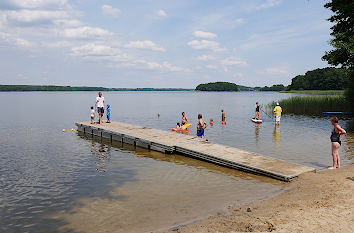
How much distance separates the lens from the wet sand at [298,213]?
6.55 metres

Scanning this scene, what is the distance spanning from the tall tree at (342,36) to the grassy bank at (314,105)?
986cm

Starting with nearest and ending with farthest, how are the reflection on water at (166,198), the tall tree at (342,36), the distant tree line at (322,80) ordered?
the reflection on water at (166,198) < the tall tree at (342,36) < the distant tree line at (322,80)

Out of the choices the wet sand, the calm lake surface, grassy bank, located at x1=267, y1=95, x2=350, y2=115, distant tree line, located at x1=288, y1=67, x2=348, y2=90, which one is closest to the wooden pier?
the calm lake surface

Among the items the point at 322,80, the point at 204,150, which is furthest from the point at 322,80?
the point at 204,150

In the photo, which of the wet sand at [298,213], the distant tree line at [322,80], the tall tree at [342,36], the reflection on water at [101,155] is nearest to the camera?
the wet sand at [298,213]

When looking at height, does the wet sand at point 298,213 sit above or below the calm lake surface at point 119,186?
above

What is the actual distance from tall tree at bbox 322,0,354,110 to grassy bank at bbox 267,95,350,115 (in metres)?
9.86

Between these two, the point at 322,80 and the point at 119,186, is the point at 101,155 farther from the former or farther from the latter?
the point at 322,80

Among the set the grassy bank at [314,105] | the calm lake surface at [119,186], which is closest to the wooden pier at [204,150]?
the calm lake surface at [119,186]

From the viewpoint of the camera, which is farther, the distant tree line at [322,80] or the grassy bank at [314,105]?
the distant tree line at [322,80]

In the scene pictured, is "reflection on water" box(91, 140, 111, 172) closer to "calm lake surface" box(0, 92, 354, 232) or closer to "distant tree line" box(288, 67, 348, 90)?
"calm lake surface" box(0, 92, 354, 232)

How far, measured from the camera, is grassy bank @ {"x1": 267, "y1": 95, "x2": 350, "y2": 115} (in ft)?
135

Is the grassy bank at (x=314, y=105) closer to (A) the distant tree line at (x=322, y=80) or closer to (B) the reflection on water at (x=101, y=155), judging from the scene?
(B) the reflection on water at (x=101, y=155)

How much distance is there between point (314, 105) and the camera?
43406mm
